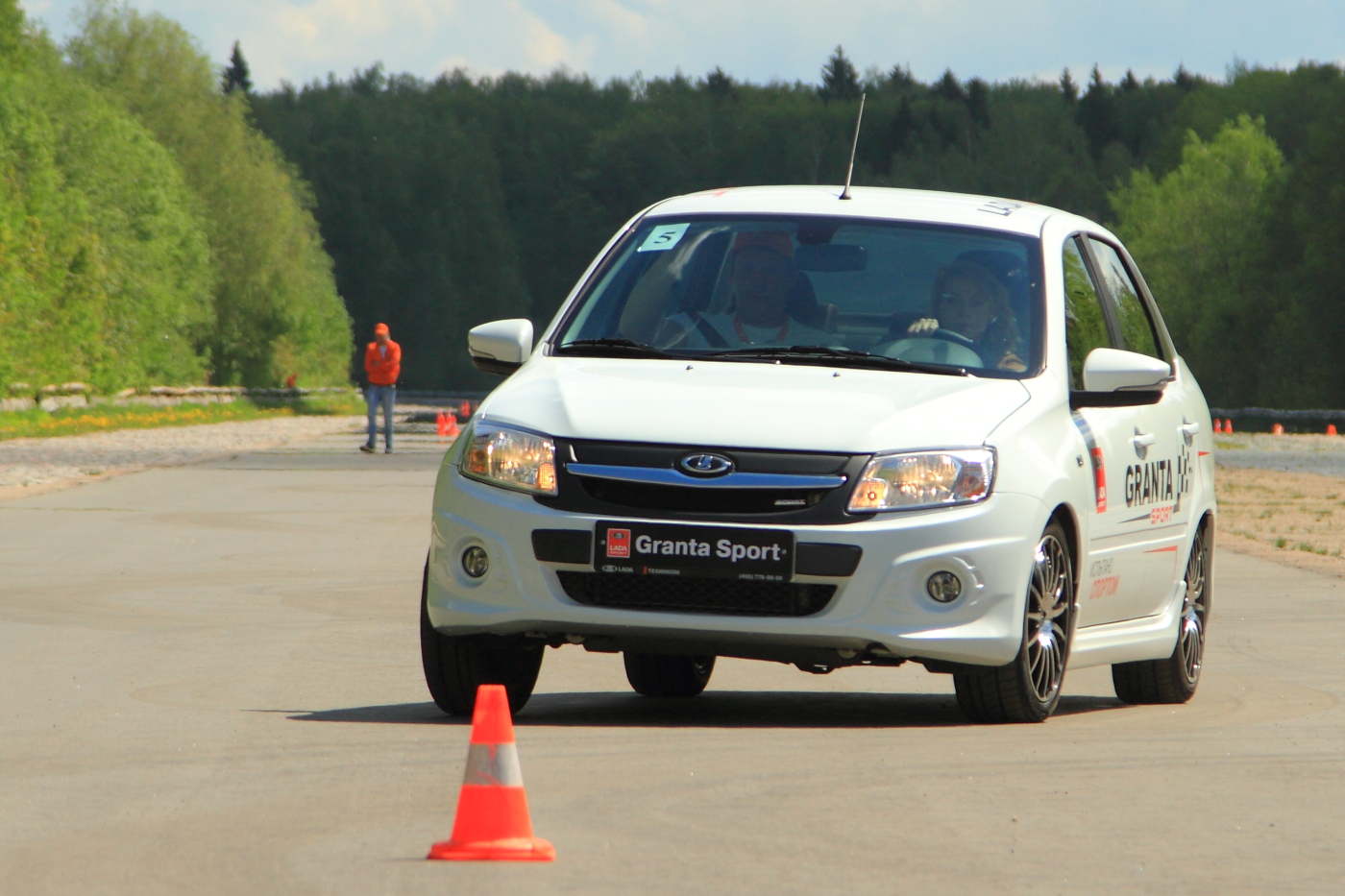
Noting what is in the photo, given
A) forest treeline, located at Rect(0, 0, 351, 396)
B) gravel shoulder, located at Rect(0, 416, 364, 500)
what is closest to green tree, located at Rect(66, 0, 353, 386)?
forest treeline, located at Rect(0, 0, 351, 396)

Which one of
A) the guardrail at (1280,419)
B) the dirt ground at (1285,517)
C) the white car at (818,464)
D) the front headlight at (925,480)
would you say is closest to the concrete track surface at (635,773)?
the white car at (818,464)

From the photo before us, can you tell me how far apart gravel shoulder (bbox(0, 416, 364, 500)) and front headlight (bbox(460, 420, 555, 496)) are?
15.0 m

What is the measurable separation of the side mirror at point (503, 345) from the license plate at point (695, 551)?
4.02 ft

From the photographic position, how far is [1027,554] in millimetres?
6984

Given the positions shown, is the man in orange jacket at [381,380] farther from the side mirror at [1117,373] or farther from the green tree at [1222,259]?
the green tree at [1222,259]

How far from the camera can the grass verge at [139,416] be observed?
41469 millimetres

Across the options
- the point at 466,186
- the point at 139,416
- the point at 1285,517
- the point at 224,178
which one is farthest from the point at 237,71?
the point at 1285,517

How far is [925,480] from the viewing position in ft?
22.3

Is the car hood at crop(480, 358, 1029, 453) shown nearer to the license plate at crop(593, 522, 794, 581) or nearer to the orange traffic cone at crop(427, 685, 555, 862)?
the license plate at crop(593, 522, 794, 581)

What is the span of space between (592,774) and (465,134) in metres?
162

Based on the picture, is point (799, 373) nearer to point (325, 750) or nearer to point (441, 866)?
point (325, 750)

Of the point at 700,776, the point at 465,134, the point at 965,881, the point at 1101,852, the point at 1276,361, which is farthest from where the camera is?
the point at 465,134

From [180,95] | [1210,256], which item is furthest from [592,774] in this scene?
[1210,256]

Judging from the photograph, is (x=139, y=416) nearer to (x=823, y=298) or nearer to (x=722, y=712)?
(x=722, y=712)
